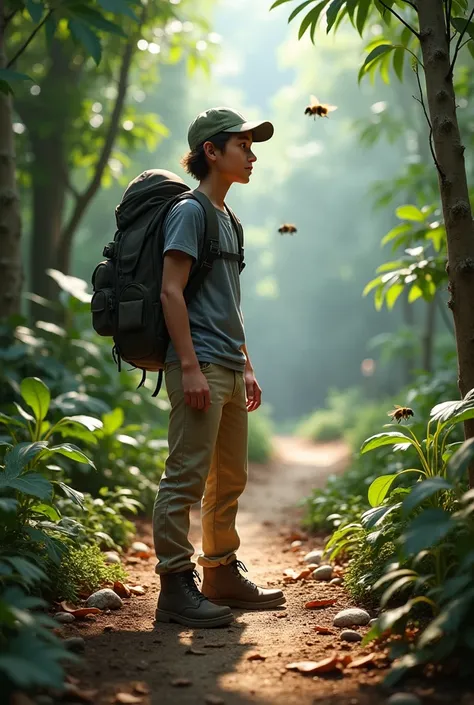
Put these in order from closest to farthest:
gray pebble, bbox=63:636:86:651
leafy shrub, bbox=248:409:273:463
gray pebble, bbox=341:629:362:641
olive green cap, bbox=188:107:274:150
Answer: gray pebble, bbox=63:636:86:651 → gray pebble, bbox=341:629:362:641 → olive green cap, bbox=188:107:274:150 → leafy shrub, bbox=248:409:273:463

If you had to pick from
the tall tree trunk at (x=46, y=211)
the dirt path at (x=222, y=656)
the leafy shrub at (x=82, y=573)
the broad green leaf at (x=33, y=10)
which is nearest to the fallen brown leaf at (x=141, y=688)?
the dirt path at (x=222, y=656)

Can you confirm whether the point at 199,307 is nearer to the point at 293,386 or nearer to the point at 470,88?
the point at 470,88

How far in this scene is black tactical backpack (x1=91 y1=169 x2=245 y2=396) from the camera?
325 centimetres

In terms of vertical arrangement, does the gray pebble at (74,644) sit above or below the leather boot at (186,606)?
below

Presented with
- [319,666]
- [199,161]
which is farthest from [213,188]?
[319,666]

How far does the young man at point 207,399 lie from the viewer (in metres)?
3.21

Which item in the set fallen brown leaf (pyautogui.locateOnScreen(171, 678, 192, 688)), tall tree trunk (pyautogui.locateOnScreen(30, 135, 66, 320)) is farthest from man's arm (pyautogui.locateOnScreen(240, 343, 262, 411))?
tall tree trunk (pyautogui.locateOnScreen(30, 135, 66, 320))

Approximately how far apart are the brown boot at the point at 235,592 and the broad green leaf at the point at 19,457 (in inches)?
40.7

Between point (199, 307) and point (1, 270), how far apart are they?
2.85 meters

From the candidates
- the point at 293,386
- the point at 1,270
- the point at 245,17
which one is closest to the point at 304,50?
the point at 1,270

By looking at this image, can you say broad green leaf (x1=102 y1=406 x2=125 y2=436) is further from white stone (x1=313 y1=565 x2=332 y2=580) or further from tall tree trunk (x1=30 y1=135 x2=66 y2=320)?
tall tree trunk (x1=30 y1=135 x2=66 y2=320)

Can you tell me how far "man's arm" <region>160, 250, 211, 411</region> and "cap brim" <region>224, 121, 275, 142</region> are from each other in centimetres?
68

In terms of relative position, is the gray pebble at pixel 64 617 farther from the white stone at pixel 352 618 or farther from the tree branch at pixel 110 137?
the tree branch at pixel 110 137

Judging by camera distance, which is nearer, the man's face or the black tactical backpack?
the black tactical backpack
